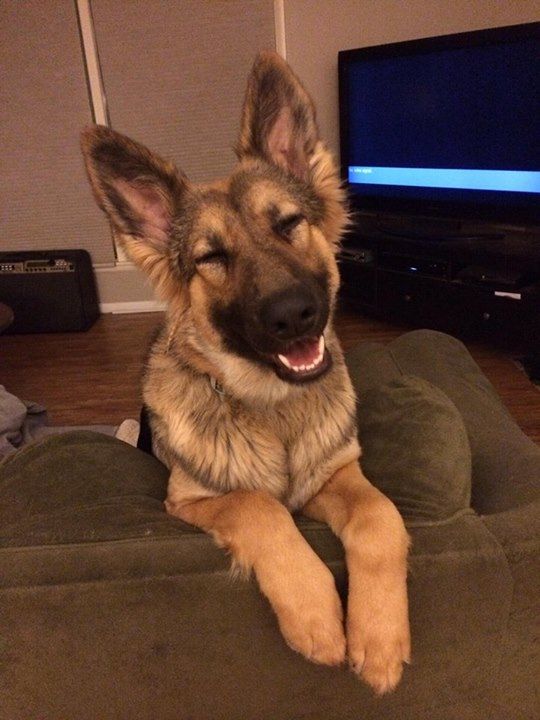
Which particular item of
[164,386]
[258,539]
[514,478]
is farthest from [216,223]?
[514,478]

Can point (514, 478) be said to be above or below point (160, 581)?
below

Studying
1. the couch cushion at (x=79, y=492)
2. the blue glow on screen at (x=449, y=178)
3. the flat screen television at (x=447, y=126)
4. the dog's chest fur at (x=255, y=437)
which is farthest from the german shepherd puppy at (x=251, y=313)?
the blue glow on screen at (x=449, y=178)

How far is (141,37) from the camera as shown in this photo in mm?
4453

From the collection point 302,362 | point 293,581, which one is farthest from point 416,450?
point 293,581

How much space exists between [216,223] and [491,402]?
1.15m

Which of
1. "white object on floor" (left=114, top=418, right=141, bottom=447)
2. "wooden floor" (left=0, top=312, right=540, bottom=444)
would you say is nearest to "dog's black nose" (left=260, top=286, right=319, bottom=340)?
"white object on floor" (left=114, top=418, right=141, bottom=447)

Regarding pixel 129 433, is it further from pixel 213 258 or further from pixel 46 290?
pixel 46 290

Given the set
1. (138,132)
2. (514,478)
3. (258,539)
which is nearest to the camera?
(258,539)

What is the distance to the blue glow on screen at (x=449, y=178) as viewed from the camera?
11.5ft

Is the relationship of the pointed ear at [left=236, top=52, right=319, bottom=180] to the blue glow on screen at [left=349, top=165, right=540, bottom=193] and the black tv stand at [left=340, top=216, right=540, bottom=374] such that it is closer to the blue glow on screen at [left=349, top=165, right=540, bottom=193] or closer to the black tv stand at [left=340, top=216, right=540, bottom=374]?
the black tv stand at [left=340, top=216, right=540, bottom=374]

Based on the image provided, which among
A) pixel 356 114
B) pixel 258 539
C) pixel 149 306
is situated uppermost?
pixel 356 114

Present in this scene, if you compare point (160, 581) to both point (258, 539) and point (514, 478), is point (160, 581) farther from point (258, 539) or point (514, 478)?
point (514, 478)

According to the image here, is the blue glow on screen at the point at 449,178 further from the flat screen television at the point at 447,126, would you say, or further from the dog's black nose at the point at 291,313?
the dog's black nose at the point at 291,313

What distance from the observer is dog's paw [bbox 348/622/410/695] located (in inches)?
38.4
